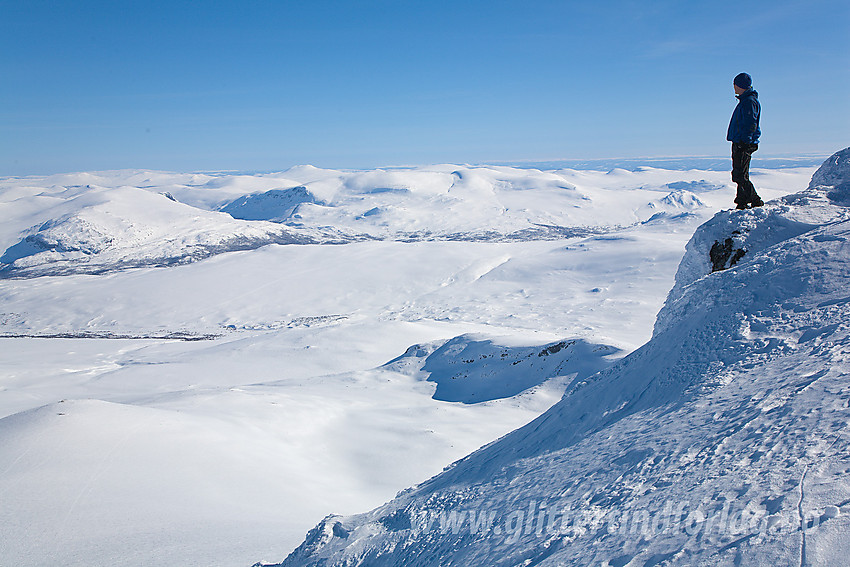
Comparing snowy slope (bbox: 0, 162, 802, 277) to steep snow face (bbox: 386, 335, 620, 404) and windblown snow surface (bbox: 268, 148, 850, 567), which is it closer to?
steep snow face (bbox: 386, 335, 620, 404)

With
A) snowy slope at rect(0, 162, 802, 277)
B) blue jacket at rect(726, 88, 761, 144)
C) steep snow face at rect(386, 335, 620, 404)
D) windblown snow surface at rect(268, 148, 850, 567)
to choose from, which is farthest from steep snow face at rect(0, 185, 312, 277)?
windblown snow surface at rect(268, 148, 850, 567)

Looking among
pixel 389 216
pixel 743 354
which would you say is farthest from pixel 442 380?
pixel 389 216

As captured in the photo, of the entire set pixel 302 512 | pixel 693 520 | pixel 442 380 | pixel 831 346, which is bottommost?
pixel 442 380

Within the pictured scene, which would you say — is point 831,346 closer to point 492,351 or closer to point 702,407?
point 702,407

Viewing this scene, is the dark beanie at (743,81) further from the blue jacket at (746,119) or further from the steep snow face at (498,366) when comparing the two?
the steep snow face at (498,366)

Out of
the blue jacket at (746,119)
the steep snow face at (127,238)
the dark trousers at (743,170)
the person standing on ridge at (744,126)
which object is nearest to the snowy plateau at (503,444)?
the dark trousers at (743,170)

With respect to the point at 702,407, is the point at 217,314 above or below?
below
